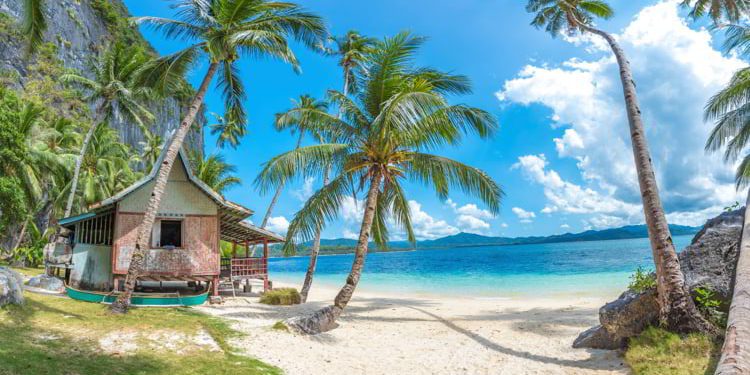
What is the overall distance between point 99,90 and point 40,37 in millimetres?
15433

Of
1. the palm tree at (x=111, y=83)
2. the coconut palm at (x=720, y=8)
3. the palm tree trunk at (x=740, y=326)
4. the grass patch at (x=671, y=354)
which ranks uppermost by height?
the palm tree at (x=111, y=83)

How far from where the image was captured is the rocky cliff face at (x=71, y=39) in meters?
32.7

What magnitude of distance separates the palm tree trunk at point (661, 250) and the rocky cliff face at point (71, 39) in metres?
30.3

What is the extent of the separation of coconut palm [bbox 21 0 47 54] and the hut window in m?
8.44

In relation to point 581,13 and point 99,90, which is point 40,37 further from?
point 99,90

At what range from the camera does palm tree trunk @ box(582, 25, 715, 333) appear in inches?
247

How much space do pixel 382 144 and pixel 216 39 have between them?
4.94 metres

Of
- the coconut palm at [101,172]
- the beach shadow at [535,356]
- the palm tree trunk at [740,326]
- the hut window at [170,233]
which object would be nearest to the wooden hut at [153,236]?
the hut window at [170,233]

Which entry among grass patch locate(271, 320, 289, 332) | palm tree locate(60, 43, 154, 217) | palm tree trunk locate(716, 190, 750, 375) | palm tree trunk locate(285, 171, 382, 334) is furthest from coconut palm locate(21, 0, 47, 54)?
palm tree locate(60, 43, 154, 217)

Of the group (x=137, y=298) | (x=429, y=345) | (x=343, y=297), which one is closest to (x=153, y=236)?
(x=137, y=298)

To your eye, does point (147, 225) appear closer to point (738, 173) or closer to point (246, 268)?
point (246, 268)

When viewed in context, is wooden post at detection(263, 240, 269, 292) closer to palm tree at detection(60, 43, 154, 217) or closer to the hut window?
the hut window

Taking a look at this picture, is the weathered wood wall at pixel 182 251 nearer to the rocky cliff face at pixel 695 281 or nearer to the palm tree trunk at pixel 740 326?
the rocky cliff face at pixel 695 281

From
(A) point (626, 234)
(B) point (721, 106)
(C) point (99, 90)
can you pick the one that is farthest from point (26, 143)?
(A) point (626, 234)
